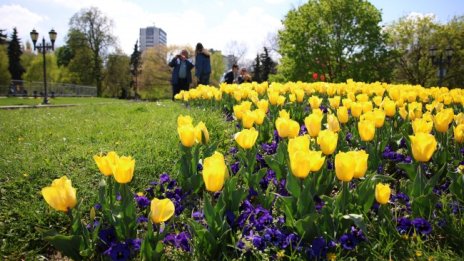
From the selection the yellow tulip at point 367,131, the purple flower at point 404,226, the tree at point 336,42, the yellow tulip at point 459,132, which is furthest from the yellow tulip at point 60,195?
the tree at point 336,42

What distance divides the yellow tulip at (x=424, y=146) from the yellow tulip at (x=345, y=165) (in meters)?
0.58

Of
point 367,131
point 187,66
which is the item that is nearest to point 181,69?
point 187,66

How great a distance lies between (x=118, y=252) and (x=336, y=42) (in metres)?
31.4

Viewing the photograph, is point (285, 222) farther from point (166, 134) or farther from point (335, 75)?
point (335, 75)

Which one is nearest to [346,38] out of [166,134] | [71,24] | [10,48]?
[166,134]

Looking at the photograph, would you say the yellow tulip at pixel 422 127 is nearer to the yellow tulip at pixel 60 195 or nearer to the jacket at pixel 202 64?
the yellow tulip at pixel 60 195

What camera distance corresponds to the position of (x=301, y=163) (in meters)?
2.19

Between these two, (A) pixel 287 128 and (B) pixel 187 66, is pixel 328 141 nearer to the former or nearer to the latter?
(A) pixel 287 128

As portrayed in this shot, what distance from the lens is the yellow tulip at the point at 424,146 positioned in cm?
246

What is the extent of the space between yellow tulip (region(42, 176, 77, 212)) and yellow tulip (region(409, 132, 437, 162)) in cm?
208

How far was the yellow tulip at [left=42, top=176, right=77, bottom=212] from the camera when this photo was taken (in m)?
2.07

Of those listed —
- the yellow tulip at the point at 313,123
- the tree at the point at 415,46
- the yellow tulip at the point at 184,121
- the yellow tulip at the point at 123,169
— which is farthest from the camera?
the tree at the point at 415,46

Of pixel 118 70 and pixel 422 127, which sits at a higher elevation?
pixel 118 70

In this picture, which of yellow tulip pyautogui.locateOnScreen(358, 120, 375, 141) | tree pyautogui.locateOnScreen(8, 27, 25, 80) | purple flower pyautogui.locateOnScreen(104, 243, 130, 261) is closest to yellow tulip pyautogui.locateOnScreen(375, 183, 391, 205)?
yellow tulip pyautogui.locateOnScreen(358, 120, 375, 141)
